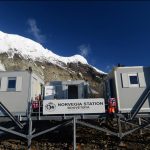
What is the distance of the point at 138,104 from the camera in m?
22.8

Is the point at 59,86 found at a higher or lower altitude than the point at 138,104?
higher

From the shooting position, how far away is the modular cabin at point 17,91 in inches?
910

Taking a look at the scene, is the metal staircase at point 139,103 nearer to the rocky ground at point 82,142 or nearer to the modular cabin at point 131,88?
the modular cabin at point 131,88

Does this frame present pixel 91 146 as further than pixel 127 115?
Yes

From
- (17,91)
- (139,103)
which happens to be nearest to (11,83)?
(17,91)

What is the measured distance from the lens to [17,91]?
23.8m

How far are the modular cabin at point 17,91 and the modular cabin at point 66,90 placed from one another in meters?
2.23

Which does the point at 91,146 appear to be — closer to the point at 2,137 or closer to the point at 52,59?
the point at 2,137

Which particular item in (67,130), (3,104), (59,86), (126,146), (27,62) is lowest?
(126,146)

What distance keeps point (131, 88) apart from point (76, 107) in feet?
17.1

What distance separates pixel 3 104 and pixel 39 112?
352 cm

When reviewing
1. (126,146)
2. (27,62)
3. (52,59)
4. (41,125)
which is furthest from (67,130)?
(52,59)

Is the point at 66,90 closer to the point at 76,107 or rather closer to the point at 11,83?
the point at 76,107

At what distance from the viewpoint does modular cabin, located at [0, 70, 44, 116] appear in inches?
910
